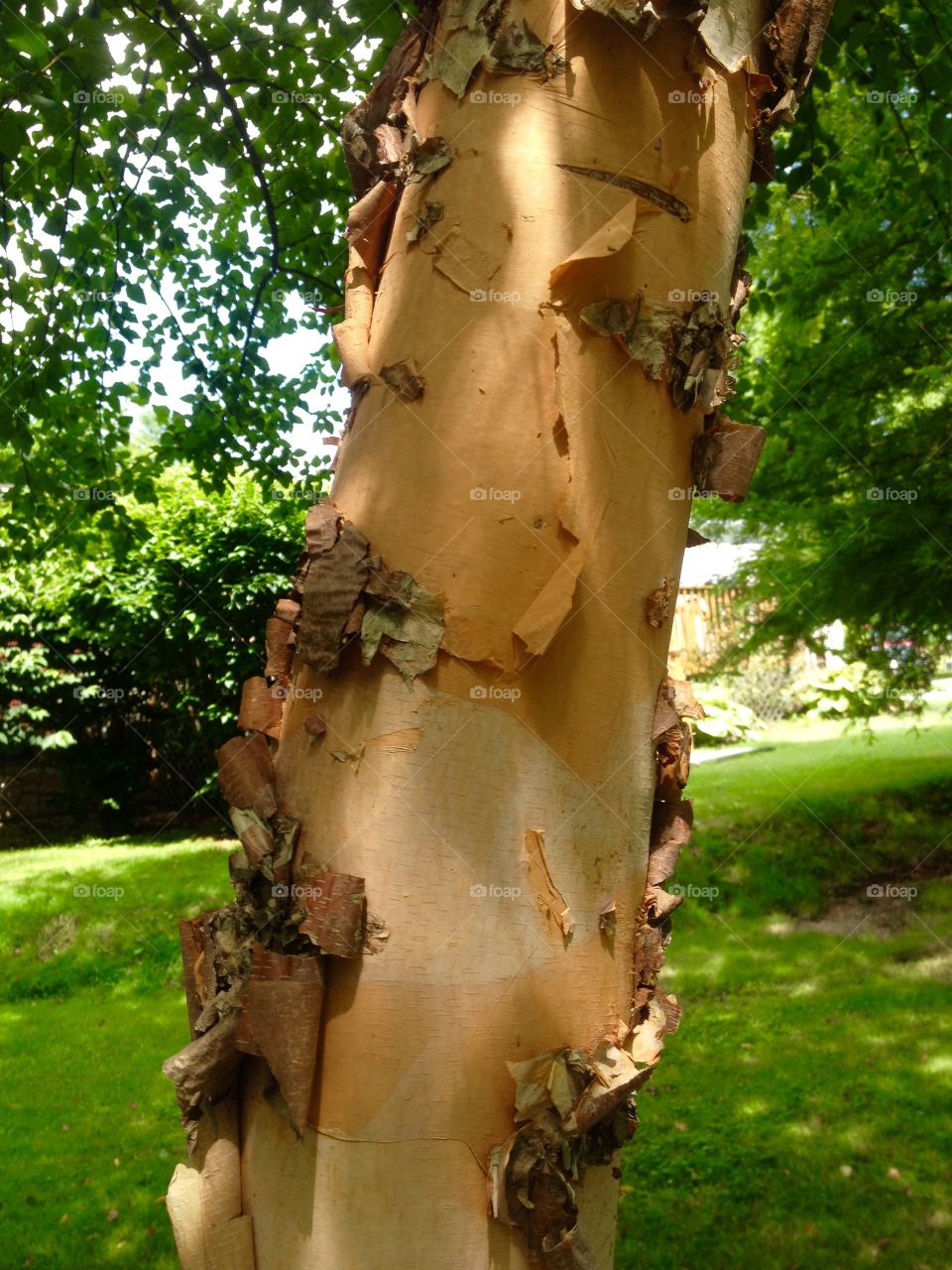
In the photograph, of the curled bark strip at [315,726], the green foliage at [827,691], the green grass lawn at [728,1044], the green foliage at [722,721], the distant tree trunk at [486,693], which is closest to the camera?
the distant tree trunk at [486,693]

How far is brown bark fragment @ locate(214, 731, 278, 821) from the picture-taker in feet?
4.03

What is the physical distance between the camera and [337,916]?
3.63ft

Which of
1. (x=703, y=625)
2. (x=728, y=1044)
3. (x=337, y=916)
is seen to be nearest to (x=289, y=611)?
(x=337, y=916)

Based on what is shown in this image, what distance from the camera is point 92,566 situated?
29.6ft

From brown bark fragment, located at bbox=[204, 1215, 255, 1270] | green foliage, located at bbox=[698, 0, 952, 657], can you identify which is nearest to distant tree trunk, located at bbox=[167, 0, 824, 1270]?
brown bark fragment, located at bbox=[204, 1215, 255, 1270]

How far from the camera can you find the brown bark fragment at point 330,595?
1190 millimetres

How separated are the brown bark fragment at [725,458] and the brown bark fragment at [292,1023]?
798 mm

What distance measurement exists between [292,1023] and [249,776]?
296mm

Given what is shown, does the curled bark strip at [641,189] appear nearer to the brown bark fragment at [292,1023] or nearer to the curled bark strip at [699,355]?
the curled bark strip at [699,355]

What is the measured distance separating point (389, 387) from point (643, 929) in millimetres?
752

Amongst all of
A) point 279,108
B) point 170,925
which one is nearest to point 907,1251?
point 170,925

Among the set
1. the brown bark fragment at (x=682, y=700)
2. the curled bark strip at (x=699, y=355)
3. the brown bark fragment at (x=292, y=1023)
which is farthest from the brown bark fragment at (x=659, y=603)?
the brown bark fragment at (x=292, y=1023)

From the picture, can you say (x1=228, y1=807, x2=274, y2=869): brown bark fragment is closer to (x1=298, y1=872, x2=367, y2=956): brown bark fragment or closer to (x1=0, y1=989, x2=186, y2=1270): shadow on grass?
(x1=298, y1=872, x2=367, y2=956): brown bark fragment

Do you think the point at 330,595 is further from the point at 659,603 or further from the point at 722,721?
the point at 722,721
